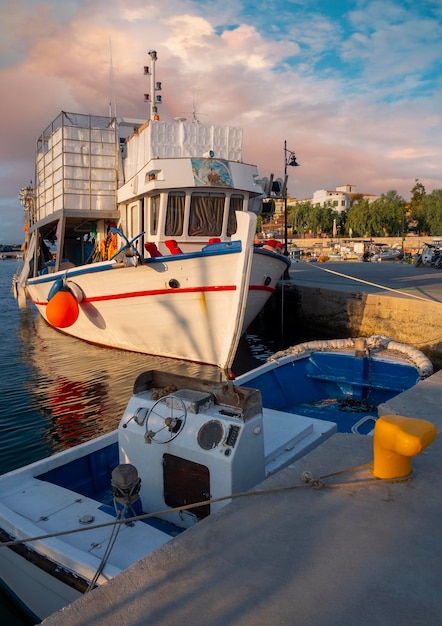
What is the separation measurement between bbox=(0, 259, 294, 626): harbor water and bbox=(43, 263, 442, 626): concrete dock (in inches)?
85.9

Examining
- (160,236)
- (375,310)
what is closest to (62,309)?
(160,236)

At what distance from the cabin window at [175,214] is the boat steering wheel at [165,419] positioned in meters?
8.06

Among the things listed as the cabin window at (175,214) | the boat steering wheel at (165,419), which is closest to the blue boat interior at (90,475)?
the boat steering wheel at (165,419)

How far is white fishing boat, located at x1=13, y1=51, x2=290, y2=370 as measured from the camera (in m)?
10.1

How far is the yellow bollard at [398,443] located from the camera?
3186 mm

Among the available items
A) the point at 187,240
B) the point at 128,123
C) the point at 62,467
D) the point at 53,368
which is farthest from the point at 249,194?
the point at 62,467

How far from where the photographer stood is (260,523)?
2953 millimetres

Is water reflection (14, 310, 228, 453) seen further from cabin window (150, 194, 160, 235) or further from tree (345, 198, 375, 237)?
tree (345, 198, 375, 237)

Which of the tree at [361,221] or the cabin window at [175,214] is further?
the tree at [361,221]

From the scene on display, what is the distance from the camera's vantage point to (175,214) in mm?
11602

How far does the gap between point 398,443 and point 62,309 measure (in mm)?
9952

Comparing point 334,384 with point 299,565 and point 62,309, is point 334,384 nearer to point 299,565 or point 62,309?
point 299,565

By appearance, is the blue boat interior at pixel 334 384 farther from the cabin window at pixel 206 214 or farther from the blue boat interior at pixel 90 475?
the cabin window at pixel 206 214

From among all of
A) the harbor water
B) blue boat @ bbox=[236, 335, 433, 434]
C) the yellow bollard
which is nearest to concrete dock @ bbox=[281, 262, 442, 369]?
the harbor water
